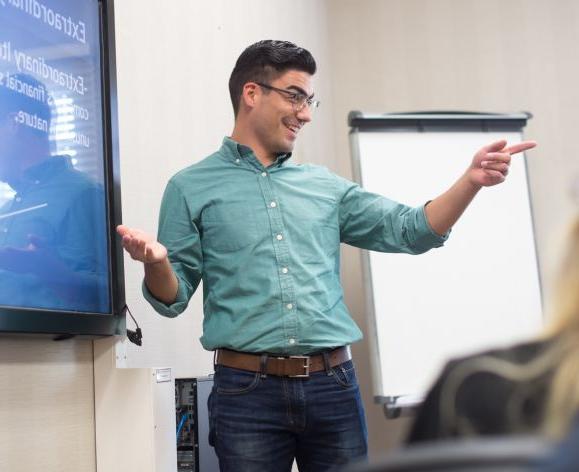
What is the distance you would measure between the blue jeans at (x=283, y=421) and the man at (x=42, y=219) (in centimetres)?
38

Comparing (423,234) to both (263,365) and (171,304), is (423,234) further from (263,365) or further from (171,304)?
(171,304)

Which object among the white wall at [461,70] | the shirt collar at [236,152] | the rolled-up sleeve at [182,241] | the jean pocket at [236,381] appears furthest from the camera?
the white wall at [461,70]

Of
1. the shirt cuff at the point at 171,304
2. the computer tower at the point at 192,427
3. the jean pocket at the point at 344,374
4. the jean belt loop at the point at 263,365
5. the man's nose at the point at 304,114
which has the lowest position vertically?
the computer tower at the point at 192,427

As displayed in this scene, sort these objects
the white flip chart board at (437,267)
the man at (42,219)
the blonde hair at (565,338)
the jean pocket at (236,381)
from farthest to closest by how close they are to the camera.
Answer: the white flip chart board at (437,267), the jean pocket at (236,381), the man at (42,219), the blonde hair at (565,338)

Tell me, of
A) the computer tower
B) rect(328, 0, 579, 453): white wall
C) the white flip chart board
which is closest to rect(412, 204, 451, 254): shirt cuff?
the computer tower

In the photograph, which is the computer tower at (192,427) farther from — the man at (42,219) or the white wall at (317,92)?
the man at (42,219)

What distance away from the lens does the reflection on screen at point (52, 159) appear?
173 cm

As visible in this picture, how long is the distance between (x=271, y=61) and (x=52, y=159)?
1.97 ft

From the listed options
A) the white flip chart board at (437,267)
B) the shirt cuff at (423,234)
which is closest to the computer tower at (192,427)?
the shirt cuff at (423,234)

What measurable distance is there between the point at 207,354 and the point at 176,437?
0.68 meters

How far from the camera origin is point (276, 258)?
1925 mm

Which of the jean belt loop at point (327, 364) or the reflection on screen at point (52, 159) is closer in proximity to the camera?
the reflection on screen at point (52, 159)

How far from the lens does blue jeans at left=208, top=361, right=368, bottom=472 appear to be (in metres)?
1.81

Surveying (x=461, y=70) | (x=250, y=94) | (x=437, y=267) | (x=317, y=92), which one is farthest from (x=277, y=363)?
(x=461, y=70)
